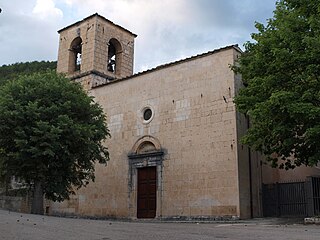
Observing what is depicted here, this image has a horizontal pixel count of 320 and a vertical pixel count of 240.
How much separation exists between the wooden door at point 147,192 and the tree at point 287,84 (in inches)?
249

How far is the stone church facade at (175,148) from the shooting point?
17719 mm

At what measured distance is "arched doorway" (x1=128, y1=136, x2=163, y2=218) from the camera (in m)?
19.8

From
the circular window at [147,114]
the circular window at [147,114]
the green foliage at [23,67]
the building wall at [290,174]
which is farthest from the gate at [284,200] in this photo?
the green foliage at [23,67]

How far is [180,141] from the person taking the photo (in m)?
19.4

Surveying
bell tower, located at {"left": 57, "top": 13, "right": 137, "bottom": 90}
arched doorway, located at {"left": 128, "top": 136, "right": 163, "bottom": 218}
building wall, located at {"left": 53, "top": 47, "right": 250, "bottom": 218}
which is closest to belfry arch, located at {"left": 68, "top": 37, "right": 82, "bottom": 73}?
bell tower, located at {"left": 57, "top": 13, "right": 137, "bottom": 90}

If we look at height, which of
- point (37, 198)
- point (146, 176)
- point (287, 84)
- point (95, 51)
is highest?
point (95, 51)

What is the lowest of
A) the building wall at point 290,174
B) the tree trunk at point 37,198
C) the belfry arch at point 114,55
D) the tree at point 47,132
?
the tree trunk at point 37,198

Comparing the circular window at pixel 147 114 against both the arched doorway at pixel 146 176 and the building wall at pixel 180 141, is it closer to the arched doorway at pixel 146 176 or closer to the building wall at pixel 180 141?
the building wall at pixel 180 141

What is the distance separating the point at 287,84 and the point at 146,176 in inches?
351

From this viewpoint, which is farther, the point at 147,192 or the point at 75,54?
the point at 75,54

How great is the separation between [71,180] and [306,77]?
37.3 feet

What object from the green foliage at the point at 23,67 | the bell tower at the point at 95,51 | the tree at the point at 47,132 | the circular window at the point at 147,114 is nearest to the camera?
the tree at the point at 47,132

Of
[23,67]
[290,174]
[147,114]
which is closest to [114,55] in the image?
[147,114]

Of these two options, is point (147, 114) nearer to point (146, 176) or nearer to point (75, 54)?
point (146, 176)
